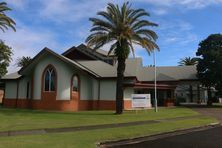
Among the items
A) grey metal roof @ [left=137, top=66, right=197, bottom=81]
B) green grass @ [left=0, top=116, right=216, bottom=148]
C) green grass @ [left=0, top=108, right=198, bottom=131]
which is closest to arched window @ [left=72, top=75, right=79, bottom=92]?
green grass @ [left=0, top=108, right=198, bottom=131]

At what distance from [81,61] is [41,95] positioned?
1074 cm

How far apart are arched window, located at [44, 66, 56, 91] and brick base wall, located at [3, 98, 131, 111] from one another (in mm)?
1269

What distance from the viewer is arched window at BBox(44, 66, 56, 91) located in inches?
1567

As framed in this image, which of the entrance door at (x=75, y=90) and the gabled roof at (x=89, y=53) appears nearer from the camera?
the entrance door at (x=75, y=90)

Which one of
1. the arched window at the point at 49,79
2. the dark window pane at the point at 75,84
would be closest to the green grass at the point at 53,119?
the arched window at the point at 49,79

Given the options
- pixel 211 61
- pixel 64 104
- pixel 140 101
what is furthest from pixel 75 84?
pixel 211 61

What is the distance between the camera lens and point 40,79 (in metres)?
40.2

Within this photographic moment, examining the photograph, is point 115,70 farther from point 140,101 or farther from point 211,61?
point 211,61

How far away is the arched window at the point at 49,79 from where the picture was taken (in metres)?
39.8

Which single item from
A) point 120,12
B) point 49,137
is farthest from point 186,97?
point 49,137

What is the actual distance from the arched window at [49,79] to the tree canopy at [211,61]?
24745mm

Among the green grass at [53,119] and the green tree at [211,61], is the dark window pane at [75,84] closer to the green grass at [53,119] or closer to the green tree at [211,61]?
the green grass at [53,119]

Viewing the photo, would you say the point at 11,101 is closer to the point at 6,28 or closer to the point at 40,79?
the point at 40,79

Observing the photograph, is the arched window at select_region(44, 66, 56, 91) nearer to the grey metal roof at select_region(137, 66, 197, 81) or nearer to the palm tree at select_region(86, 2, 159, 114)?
the palm tree at select_region(86, 2, 159, 114)
